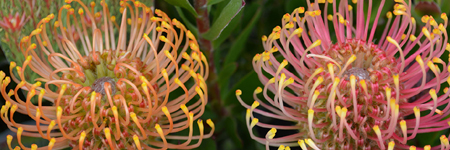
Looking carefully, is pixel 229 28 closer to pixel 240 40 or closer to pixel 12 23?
pixel 240 40

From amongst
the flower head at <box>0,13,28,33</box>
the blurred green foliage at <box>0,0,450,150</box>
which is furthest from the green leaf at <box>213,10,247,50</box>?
the flower head at <box>0,13,28,33</box>

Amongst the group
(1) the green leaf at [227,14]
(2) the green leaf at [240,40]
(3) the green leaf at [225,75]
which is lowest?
(3) the green leaf at [225,75]

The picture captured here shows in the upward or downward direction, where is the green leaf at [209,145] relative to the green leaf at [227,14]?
downward

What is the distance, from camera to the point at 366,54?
542mm

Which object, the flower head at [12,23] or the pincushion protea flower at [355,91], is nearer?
the pincushion protea flower at [355,91]

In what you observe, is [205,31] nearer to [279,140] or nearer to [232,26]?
[232,26]

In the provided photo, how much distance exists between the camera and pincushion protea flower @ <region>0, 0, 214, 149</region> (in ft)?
1.59

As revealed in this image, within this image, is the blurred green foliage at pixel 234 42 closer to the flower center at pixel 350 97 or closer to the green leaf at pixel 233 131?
the green leaf at pixel 233 131

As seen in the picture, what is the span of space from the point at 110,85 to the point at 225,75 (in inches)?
7.0

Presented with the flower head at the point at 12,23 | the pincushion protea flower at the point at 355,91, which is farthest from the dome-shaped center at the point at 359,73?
the flower head at the point at 12,23

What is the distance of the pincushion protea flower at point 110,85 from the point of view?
0.48 metres

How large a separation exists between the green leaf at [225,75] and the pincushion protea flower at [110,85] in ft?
0.16

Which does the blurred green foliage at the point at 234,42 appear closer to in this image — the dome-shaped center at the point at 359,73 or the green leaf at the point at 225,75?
the green leaf at the point at 225,75

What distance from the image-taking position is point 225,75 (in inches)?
24.0
